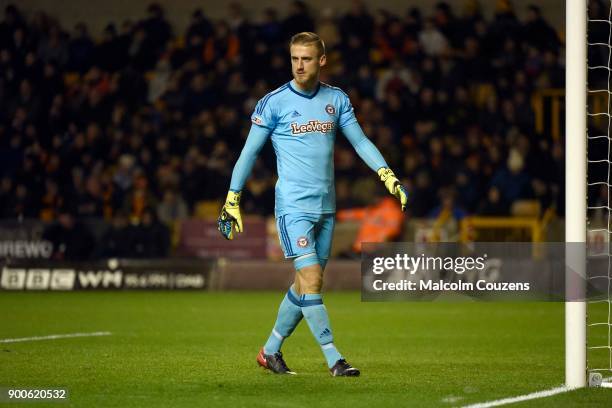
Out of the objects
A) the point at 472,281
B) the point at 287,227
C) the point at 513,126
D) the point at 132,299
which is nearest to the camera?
the point at 287,227

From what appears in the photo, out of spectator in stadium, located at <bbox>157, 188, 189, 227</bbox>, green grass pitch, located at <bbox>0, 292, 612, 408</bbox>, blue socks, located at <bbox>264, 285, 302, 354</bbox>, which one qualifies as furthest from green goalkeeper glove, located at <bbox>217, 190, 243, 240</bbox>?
spectator in stadium, located at <bbox>157, 188, 189, 227</bbox>

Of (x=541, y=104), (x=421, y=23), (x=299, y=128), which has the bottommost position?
(x=299, y=128)

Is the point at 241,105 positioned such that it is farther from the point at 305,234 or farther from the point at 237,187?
the point at 305,234

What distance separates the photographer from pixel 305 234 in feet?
25.8

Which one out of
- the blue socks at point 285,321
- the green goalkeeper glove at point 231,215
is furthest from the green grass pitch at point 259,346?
the green goalkeeper glove at point 231,215

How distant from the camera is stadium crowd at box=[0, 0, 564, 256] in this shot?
1972 cm

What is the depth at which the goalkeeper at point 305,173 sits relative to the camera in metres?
7.84

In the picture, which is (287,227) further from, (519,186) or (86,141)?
(86,141)

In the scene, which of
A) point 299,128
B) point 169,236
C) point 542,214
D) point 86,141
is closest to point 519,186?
point 542,214

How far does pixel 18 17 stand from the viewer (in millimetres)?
23078

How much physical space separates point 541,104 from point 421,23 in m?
2.95

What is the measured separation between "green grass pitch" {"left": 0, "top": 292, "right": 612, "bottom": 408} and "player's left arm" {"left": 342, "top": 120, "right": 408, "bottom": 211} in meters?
1.28

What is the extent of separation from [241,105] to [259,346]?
12.0 metres

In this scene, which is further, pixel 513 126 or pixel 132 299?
pixel 513 126
